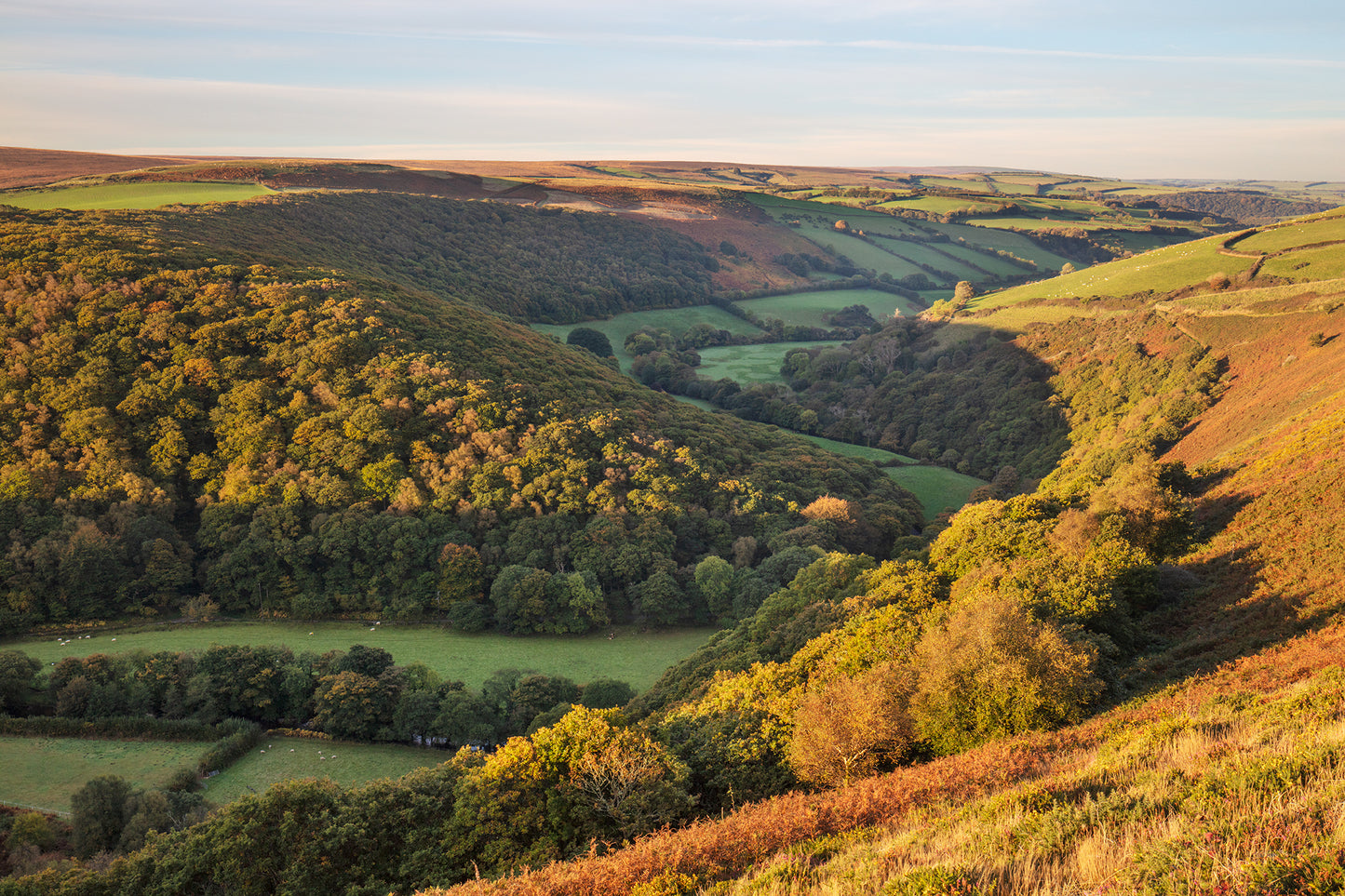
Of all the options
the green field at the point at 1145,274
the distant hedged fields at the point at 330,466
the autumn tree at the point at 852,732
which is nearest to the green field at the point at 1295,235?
the green field at the point at 1145,274

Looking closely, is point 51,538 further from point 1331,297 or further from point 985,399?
point 1331,297

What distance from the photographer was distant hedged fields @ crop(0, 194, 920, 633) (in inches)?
1761

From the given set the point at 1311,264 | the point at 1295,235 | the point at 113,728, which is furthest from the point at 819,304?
the point at 113,728

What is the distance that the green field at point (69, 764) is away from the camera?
27.5m

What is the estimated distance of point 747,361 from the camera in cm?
11544

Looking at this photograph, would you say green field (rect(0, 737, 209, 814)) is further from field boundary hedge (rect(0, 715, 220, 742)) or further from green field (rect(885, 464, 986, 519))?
green field (rect(885, 464, 986, 519))

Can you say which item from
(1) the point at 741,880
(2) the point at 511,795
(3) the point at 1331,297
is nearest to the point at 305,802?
(2) the point at 511,795

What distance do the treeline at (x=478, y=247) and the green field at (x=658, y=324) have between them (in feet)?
7.00

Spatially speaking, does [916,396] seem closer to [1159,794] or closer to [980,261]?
[1159,794]

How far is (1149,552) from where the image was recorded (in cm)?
2798

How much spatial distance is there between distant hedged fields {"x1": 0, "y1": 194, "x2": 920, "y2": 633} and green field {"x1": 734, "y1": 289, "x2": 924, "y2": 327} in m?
79.2

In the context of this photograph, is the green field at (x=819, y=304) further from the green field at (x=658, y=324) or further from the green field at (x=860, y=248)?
the green field at (x=860, y=248)

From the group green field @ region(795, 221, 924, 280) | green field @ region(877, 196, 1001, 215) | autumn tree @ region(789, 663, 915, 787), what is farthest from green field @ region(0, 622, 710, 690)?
green field @ region(877, 196, 1001, 215)

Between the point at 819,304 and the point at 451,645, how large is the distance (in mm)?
120337
